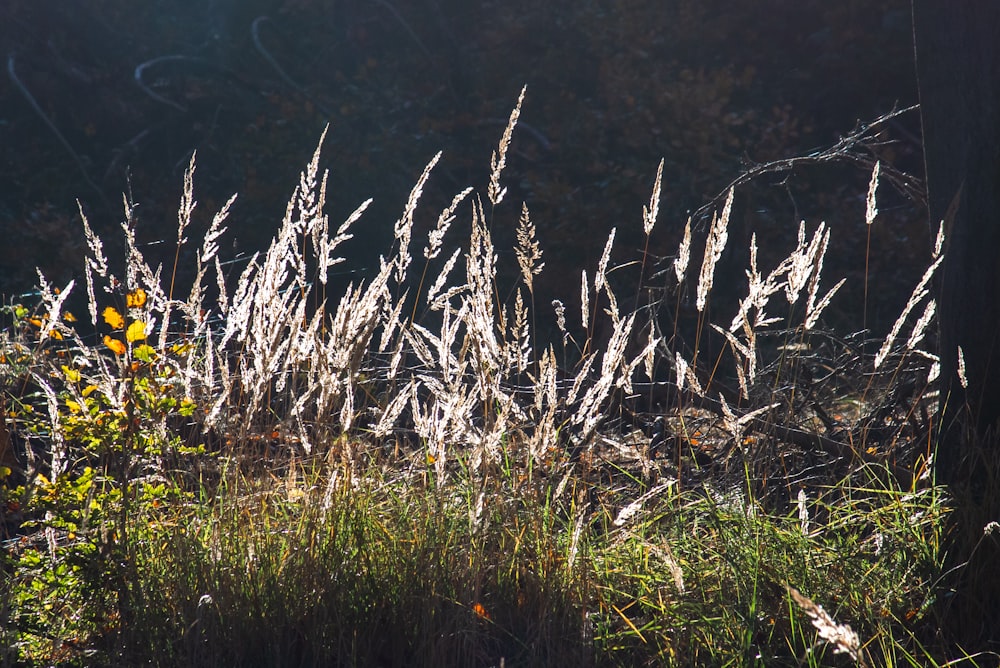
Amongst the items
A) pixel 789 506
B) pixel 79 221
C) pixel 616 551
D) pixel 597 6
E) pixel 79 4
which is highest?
pixel 79 4

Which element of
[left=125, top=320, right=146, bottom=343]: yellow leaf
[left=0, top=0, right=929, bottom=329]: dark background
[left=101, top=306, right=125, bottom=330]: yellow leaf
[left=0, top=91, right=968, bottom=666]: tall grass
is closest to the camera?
[left=0, top=91, right=968, bottom=666]: tall grass

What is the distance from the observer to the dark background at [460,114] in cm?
893

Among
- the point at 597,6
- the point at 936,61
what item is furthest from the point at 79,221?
the point at 936,61

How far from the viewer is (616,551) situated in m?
2.82

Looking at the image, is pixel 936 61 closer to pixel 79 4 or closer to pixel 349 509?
pixel 349 509

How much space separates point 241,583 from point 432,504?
557 mm

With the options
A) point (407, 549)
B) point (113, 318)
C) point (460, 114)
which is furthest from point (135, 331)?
point (460, 114)

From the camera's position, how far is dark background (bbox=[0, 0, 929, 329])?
8930mm

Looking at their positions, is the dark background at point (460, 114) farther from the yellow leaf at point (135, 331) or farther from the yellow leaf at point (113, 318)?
the yellow leaf at point (135, 331)

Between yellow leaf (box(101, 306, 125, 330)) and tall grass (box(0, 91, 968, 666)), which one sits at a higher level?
yellow leaf (box(101, 306, 125, 330))

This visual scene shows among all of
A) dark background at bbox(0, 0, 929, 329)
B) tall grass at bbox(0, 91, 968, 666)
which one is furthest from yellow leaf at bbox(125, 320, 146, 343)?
dark background at bbox(0, 0, 929, 329)

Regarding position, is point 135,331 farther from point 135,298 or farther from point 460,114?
point 460,114

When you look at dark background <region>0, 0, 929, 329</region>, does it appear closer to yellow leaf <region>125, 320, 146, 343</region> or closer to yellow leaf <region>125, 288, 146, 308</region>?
yellow leaf <region>125, 288, 146, 308</region>

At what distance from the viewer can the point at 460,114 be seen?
403 inches
